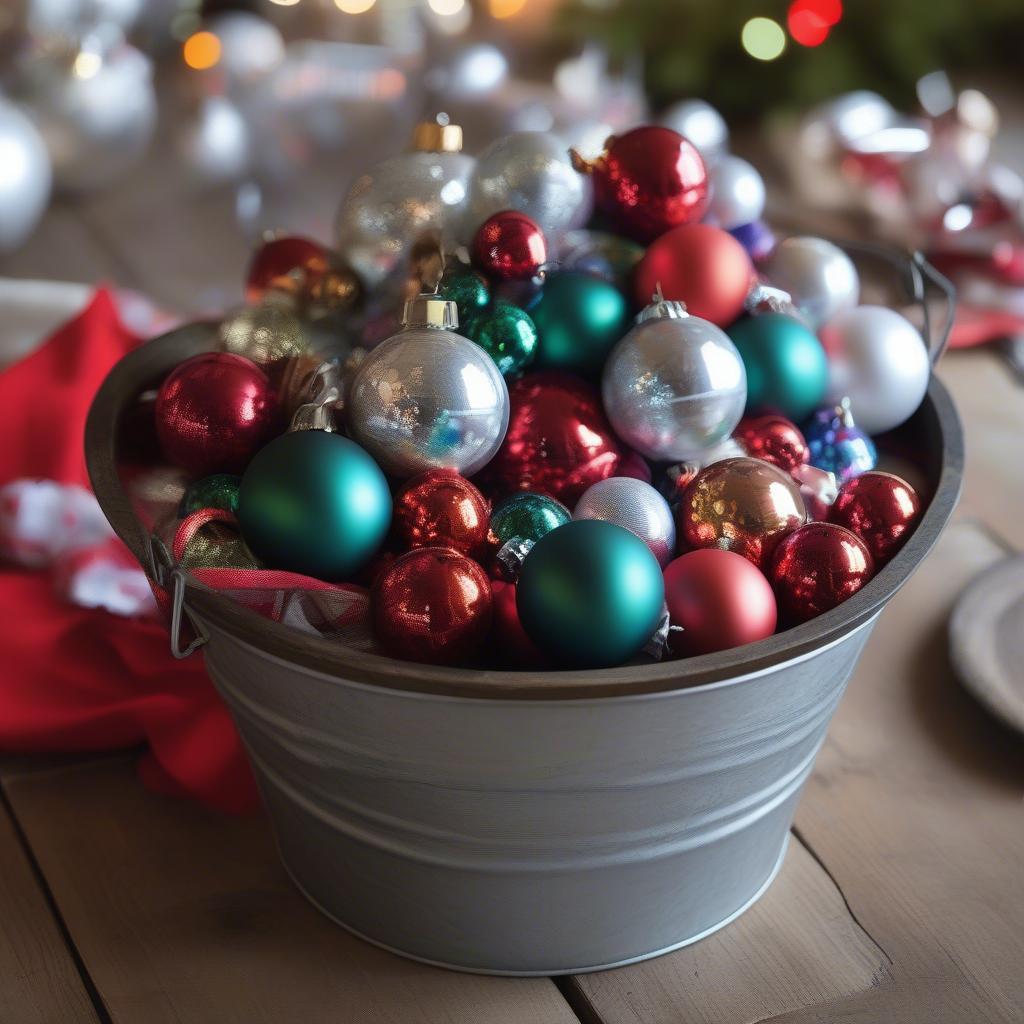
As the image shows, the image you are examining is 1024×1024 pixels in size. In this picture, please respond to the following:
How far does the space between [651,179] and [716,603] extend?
39cm

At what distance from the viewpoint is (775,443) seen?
3.15ft

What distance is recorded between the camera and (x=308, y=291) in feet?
3.55

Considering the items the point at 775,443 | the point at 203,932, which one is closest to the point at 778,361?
the point at 775,443

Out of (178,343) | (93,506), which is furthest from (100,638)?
(178,343)

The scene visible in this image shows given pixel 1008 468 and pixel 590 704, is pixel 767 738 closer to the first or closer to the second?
pixel 590 704

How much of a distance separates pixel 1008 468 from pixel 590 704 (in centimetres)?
95

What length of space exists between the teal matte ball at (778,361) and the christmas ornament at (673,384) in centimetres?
5

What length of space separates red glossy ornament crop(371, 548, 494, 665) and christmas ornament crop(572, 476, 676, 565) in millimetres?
112

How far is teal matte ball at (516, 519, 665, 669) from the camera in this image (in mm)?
741

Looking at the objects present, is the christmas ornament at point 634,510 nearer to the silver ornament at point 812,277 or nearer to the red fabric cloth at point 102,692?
the silver ornament at point 812,277

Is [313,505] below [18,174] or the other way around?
the other way around

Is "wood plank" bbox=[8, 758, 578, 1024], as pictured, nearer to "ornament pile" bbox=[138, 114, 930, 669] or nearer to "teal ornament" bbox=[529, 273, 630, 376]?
"ornament pile" bbox=[138, 114, 930, 669]

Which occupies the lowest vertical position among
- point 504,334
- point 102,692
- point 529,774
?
point 102,692

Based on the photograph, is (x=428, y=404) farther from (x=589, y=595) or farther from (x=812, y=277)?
(x=812, y=277)
